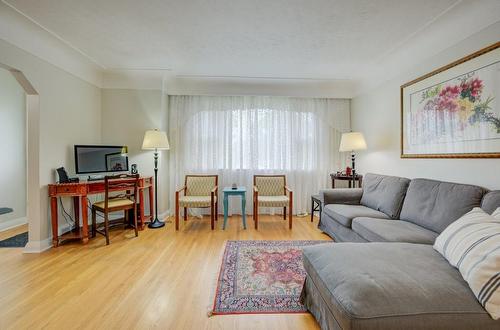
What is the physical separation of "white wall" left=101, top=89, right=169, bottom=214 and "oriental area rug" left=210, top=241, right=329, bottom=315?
2340mm

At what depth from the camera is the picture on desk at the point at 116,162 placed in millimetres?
3637

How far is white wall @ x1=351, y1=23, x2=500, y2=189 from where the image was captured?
2.07 m

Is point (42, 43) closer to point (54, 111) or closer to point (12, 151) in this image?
point (54, 111)

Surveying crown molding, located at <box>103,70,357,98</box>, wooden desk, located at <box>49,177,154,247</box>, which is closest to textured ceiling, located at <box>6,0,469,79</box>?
crown molding, located at <box>103,70,357,98</box>

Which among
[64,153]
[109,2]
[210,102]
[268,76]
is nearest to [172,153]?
[210,102]

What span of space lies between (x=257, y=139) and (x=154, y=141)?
1831 mm

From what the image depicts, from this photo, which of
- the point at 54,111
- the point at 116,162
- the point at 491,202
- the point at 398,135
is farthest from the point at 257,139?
the point at 491,202

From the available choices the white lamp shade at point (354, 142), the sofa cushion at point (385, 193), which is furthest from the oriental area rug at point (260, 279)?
the white lamp shade at point (354, 142)

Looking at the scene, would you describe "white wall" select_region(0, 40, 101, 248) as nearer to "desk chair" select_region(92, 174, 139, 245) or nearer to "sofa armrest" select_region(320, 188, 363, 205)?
"desk chair" select_region(92, 174, 139, 245)

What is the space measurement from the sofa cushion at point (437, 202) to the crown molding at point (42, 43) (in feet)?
14.4

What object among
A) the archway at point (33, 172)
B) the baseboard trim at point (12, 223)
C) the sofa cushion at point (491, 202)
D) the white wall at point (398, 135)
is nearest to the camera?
the sofa cushion at point (491, 202)

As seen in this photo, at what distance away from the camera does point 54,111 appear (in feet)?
A: 9.71

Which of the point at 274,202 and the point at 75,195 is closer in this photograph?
the point at 75,195

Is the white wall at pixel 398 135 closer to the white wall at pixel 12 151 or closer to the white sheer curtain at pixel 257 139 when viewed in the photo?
the white sheer curtain at pixel 257 139
